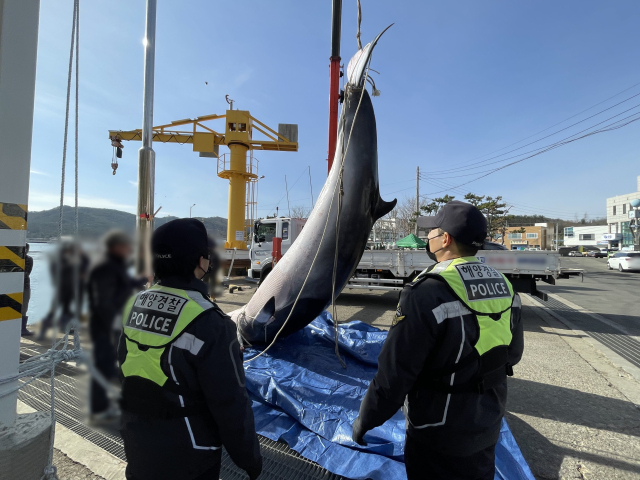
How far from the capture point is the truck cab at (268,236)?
9.30 metres

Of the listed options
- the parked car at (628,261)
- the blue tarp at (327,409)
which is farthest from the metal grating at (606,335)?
the parked car at (628,261)

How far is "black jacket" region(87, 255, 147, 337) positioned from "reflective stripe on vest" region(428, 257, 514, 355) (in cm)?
143

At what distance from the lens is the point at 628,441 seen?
9.25 ft

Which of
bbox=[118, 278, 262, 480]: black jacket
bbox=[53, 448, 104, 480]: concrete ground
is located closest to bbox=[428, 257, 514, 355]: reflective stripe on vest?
bbox=[118, 278, 262, 480]: black jacket

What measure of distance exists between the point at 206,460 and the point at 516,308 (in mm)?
1640

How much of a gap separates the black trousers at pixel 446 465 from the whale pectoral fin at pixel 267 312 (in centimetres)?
220

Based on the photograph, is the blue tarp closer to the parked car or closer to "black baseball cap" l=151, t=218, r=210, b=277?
"black baseball cap" l=151, t=218, r=210, b=277

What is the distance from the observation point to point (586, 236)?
184 ft

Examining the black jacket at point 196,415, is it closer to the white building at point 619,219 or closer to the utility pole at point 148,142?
the utility pole at point 148,142

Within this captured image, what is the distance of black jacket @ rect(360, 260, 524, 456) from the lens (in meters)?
1.49

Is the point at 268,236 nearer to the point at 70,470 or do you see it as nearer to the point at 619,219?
the point at 70,470

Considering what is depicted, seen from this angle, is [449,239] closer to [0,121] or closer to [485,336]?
[485,336]

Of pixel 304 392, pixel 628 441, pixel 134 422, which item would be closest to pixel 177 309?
pixel 134 422

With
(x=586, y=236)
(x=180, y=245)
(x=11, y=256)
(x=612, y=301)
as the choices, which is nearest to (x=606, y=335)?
(x=612, y=301)
